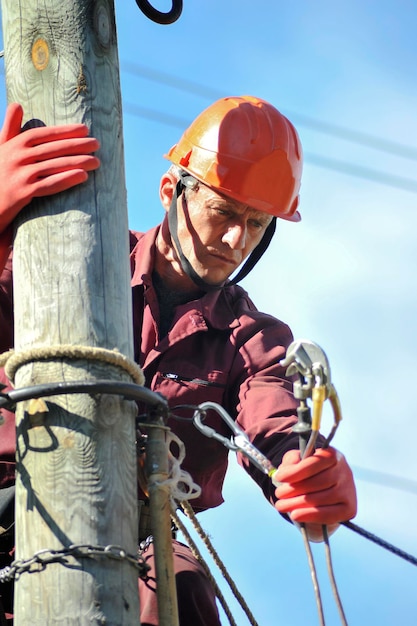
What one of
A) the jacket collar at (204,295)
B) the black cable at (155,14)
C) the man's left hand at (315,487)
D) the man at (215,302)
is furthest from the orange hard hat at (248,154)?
the man's left hand at (315,487)

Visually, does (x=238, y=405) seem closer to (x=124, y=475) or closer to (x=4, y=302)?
(x=4, y=302)

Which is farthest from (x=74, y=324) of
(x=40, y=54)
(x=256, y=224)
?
(x=256, y=224)

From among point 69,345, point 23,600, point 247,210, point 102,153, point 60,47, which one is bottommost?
point 23,600

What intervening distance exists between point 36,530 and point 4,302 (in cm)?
151

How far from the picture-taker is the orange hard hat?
5.28 metres

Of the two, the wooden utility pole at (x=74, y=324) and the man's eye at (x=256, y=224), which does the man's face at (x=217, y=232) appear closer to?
the man's eye at (x=256, y=224)

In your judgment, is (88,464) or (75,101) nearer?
A: (88,464)

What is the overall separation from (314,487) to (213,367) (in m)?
1.22

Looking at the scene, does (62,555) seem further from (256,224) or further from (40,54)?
(256,224)

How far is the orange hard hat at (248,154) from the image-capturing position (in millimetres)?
5281

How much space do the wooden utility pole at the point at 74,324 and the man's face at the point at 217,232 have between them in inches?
53.2

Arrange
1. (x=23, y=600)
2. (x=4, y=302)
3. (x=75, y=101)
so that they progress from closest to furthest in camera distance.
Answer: (x=23, y=600)
(x=75, y=101)
(x=4, y=302)

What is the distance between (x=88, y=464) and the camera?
3.25 metres

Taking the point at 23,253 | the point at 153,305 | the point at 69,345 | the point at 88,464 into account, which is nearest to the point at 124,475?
the point at 88,464
